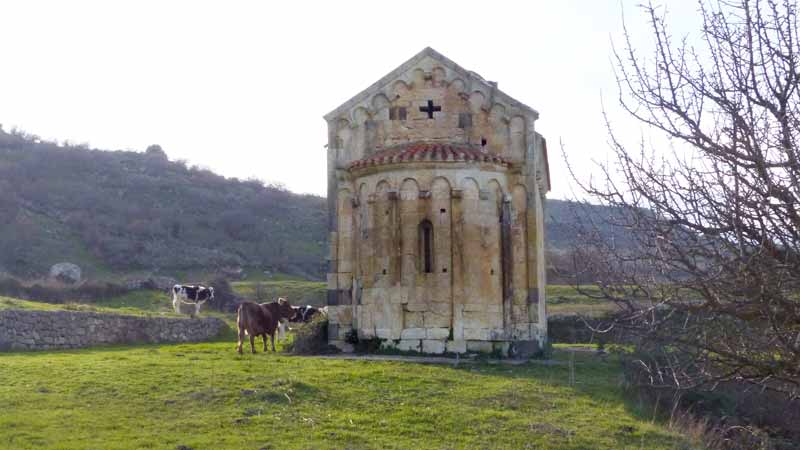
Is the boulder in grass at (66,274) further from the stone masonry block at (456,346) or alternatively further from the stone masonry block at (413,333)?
the stone masonry block at (456,346)

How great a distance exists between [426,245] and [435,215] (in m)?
0.68

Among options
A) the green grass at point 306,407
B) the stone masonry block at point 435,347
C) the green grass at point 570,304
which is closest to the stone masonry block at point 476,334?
the stone masonry block at point 435,347

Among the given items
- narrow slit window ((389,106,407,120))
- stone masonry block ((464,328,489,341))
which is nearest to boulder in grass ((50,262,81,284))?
narrow slit window ((389,106,407,120))

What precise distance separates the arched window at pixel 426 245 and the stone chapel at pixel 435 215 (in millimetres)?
22

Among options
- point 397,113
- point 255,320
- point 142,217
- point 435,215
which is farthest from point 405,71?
point 142,217

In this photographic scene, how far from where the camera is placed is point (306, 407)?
535 inches

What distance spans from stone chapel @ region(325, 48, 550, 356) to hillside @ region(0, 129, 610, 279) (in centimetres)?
2496

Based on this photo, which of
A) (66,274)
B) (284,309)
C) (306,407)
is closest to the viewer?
(306,407)

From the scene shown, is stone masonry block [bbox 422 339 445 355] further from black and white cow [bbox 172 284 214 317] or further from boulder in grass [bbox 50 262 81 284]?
boulder in grass [bbox 50 262 81 284]

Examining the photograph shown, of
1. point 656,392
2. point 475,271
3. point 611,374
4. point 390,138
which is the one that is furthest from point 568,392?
point 390,138

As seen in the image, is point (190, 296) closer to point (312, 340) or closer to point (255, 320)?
point (255, 320)

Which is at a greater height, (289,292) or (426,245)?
(426,245)

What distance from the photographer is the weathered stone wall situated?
65.9ft

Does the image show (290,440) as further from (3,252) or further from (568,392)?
(3,252)
